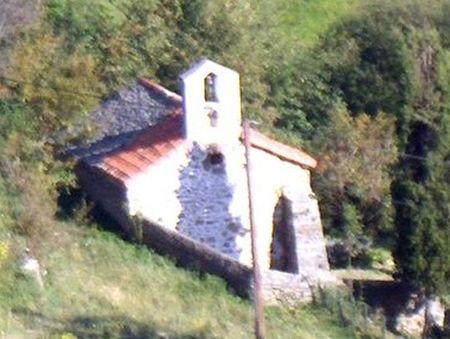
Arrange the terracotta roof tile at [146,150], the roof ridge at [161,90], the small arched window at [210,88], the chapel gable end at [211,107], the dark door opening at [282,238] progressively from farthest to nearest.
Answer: the roof ridge at [161,90] < the dark door opening at [282,238] < the small arched window at [210,88] < the chapel gable end at [211,107] < the terracotta roof tile at [146,150]

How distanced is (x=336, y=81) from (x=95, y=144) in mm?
7490

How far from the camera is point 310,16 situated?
169ft

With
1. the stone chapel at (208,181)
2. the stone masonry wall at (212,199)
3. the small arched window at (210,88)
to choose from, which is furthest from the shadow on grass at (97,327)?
the small arched window at (210,88)

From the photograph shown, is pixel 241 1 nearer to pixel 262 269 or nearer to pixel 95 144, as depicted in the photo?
pixel 95 144

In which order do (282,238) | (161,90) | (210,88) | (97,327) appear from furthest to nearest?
1. (161,90)
2. (282,238)
3. (210,88)
4. (97,327)

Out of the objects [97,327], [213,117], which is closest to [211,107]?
[213,117]

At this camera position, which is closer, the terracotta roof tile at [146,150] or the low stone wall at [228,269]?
the low stone wall at [228,269]

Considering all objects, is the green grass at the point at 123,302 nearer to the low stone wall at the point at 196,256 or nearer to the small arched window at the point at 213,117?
the low stone wall at the point at 196,256

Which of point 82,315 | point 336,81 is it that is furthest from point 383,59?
point 82,315

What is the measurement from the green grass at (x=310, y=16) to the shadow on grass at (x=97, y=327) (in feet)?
50.4

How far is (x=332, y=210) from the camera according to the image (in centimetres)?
4281

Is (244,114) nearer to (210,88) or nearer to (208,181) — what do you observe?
(210,88)

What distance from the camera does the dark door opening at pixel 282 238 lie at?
40.5 m

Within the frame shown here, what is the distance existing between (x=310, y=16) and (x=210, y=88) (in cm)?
1184
